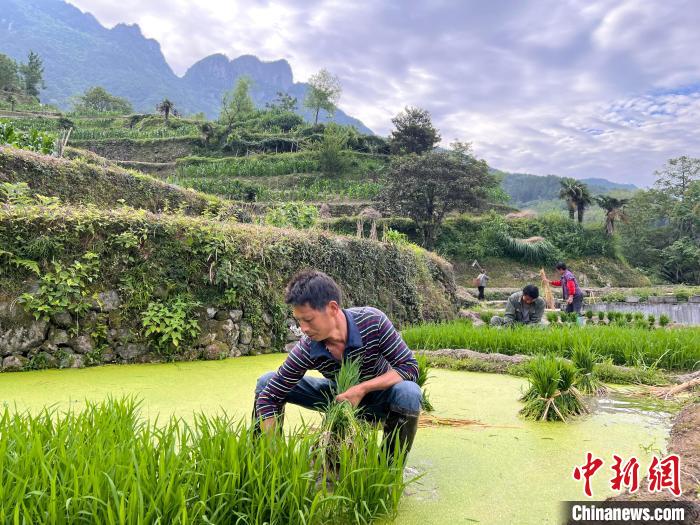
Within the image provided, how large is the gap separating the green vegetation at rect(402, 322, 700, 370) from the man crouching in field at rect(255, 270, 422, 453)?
9.52 ft

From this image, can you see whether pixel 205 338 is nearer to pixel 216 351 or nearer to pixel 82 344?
pixel 216 351

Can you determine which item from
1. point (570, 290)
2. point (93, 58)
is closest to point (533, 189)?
point (570, 290)

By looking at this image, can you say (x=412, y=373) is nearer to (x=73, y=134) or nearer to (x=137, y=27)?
(x=73, y=134)

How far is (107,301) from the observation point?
4301 mm

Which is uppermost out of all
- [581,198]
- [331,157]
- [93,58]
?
[93,58]

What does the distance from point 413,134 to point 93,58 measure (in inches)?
5489

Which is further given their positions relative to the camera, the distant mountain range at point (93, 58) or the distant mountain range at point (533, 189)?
the distant mountain range at point (93, 58)

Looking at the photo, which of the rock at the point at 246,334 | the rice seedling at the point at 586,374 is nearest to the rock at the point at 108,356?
the rock at the point at 246,334

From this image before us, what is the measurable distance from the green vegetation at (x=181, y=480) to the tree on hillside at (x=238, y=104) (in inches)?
1662

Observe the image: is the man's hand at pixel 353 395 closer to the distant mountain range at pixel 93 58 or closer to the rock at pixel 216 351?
the rock at pixel 216 351

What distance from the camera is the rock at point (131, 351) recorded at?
4.27 metres

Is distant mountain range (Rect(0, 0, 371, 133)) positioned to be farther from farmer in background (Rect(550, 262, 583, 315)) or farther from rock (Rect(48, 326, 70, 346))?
rock (Rect(48, 326, 70, 346))

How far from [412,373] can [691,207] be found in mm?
34300

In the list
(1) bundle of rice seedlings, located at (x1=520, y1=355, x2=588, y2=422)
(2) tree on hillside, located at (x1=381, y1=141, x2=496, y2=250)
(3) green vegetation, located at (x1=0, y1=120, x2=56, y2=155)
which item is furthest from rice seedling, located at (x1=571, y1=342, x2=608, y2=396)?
(2) tree on hillside, located at (x1=381, y1=141, x2=496, y2=250)
